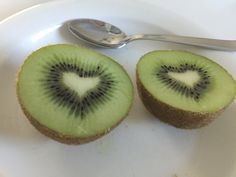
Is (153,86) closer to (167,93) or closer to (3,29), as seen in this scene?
(167,93)

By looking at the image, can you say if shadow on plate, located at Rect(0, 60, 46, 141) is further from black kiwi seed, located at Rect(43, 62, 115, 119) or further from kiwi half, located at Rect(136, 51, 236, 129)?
kiwi half, located at Rect(136, 51, 236, 129)

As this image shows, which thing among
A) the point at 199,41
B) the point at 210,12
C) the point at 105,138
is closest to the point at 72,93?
the point at 105,138

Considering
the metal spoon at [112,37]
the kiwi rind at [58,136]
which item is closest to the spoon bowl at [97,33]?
the metal spoon at [112,37]

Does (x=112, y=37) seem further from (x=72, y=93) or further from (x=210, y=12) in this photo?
(x=210, y=12)

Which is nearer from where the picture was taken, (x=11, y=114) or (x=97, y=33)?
(x=11, y=114)

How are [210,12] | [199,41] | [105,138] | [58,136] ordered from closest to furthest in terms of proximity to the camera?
1. [58,136]
2. [105,138]
3. [199,41]
4. [210,12]

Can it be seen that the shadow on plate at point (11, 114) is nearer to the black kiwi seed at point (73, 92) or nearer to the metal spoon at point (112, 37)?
the black kiwi seed at point (73, 92)

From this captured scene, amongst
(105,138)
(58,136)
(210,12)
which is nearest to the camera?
(58,136)

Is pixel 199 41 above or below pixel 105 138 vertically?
above
